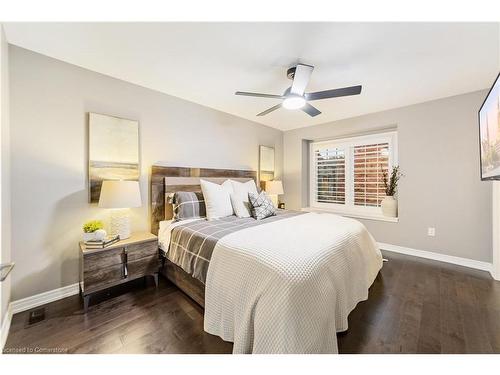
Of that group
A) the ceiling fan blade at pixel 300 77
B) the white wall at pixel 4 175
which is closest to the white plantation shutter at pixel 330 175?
the ceiling fan blade at pixel 300 77

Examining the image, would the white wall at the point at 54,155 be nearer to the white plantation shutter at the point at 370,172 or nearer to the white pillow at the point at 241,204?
the white pillow at the point at 241,204

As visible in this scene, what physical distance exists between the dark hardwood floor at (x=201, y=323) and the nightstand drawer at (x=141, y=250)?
38 centimetres

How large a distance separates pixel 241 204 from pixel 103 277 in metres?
1.65

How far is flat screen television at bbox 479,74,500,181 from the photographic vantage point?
4.69 feet

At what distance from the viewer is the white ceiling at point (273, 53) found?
160cm

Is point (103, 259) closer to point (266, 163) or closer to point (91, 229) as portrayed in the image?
point (91, 229)

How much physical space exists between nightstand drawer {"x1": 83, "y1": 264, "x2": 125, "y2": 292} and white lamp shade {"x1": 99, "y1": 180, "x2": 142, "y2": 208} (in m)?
0.60

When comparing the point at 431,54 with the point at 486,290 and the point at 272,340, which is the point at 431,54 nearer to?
the point at 486,290

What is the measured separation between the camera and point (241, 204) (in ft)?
9.13

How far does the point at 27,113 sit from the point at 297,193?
4286 mm

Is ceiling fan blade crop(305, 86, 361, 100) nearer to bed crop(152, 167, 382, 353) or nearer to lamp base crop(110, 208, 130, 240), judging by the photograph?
bed crop(152, 167, 382, 353)

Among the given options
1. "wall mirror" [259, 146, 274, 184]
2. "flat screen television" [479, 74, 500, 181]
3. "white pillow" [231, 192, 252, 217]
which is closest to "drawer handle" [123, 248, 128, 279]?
A: "white pillow" [231, 192, 252, 217]

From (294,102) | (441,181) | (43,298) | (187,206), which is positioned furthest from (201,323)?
(441,181)
